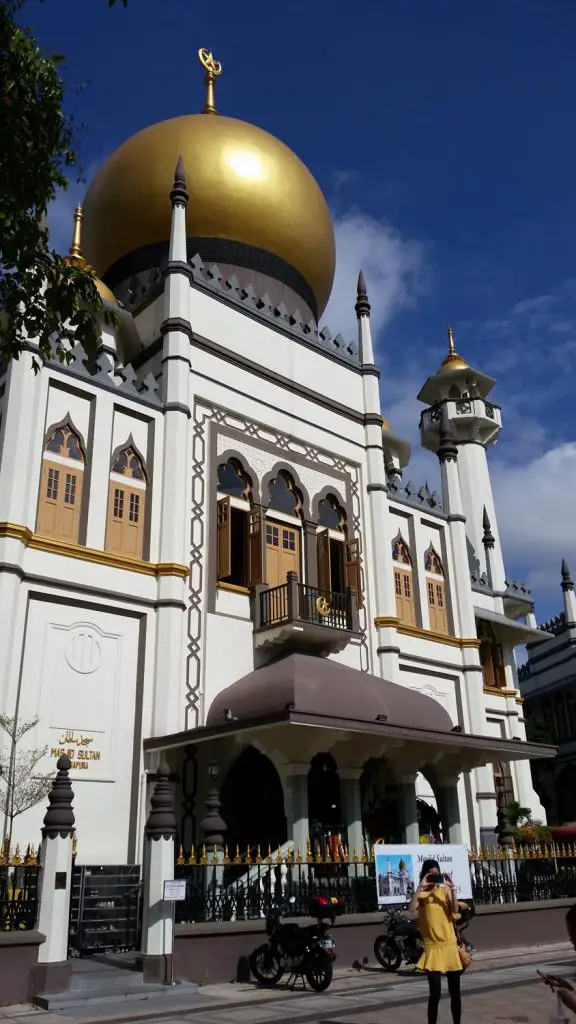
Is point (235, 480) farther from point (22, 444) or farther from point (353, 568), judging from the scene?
point (22, 444)

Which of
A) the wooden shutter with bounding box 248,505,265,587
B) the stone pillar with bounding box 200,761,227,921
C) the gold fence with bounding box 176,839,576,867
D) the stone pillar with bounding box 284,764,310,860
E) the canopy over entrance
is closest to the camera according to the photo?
the stone pillar with bounding box 200,761,227,921

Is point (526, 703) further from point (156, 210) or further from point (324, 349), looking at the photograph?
point (156, 210)

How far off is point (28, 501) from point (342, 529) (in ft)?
21.9

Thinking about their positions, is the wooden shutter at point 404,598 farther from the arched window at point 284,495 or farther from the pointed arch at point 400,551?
the arched window at point 284,495

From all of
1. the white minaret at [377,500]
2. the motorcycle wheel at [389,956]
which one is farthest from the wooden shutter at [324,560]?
the motorcycle wheel at [389,956]

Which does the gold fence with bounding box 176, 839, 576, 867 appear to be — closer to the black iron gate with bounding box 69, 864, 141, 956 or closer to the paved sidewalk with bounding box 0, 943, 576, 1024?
the black iron gate with bounding box 69, 864, 141, 956

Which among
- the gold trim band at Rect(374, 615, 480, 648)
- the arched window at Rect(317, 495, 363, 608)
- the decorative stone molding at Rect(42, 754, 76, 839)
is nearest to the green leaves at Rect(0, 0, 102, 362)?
the decorative stone molding at Rect(42, 754, 76, 839)

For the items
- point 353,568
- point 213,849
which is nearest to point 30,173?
point 213,849

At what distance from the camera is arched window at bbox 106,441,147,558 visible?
13.6 m

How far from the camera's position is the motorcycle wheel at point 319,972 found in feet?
28.2

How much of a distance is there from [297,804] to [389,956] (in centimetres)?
295

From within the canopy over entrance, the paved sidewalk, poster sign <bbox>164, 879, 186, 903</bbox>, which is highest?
the canopy over entrance

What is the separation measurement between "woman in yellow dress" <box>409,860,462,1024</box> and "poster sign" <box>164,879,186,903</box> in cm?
349

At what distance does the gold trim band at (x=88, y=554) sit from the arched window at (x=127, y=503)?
25 cm
